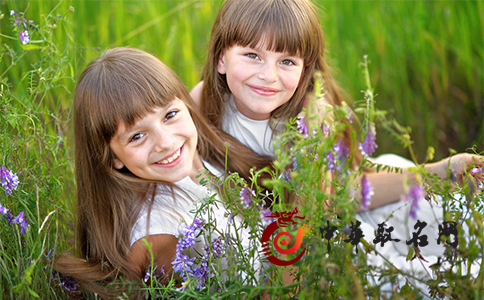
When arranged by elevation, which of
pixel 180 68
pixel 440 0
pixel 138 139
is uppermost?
pixel 440 0

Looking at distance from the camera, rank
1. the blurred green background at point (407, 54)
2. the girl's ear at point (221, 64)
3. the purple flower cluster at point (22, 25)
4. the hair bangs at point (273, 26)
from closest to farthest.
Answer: the purple flower cluster at point (22, 25)
the hair bangs at point (273, 26)
the girl's ear at point (221, 64)
the blurred green background at point (407, 54)

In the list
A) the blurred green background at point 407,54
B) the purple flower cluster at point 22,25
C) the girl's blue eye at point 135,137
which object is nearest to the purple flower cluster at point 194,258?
the girl's blue eye at point 135,137

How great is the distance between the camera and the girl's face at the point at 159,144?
159 cm

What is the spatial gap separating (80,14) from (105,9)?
0.28 m

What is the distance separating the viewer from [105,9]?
9.39 feet

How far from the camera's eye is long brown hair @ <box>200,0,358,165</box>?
1774 mm

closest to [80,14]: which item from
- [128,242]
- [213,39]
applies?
[213,39]

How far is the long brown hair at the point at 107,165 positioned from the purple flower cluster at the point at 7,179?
32 centimetres

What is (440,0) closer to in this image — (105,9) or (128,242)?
(105,9)

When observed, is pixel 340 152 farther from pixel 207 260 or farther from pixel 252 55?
pixel 252 55

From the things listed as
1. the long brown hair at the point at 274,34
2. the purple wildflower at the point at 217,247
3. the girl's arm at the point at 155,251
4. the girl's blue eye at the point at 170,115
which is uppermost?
the long brown hair at the point at 274,34

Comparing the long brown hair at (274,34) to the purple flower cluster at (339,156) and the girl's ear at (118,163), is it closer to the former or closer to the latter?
the girl's ear at (118,163)

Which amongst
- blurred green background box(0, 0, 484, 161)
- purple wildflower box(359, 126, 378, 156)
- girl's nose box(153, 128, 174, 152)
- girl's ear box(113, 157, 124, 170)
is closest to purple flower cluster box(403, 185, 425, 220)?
purple wildflower box(359, 126, 378, 156)

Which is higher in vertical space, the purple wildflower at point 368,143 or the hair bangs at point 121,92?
the hair bangs at point 121,92
